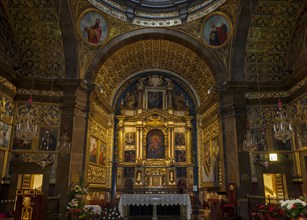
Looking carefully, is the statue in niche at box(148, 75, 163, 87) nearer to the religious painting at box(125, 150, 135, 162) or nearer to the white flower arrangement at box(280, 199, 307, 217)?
the religious painting at box(125, 150, 135, 162)

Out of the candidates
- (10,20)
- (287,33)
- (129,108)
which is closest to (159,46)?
(129,108)

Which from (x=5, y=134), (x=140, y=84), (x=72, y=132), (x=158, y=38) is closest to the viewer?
(x=5, y=134)

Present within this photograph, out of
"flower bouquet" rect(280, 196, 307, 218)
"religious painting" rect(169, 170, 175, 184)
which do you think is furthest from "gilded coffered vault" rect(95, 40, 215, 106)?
"flower bouquet" rect(280, 196, 307, 218)

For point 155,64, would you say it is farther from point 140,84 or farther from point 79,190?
point 79,190

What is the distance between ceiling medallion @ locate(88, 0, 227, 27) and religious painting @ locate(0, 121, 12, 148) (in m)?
6.69

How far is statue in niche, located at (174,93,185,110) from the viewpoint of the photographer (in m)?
18.6

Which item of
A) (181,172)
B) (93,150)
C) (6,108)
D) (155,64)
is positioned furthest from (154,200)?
(155,64)

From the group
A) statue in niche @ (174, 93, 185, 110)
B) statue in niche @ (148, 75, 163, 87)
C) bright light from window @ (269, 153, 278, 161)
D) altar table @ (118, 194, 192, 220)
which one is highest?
statue in niche @ (148, 75, 163, 87)

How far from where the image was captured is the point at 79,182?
11.3m

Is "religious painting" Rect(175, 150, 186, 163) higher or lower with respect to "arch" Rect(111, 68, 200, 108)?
lower

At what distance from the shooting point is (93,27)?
13.2 m

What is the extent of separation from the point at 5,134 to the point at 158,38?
8733mm

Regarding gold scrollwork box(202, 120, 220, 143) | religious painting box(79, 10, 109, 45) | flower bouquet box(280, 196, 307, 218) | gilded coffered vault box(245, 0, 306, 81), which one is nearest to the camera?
flower bouquet box(280, 196, 307, 218)

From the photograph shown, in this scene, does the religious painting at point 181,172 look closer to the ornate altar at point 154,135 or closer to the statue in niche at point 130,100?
the ornate altar at point 154,135
